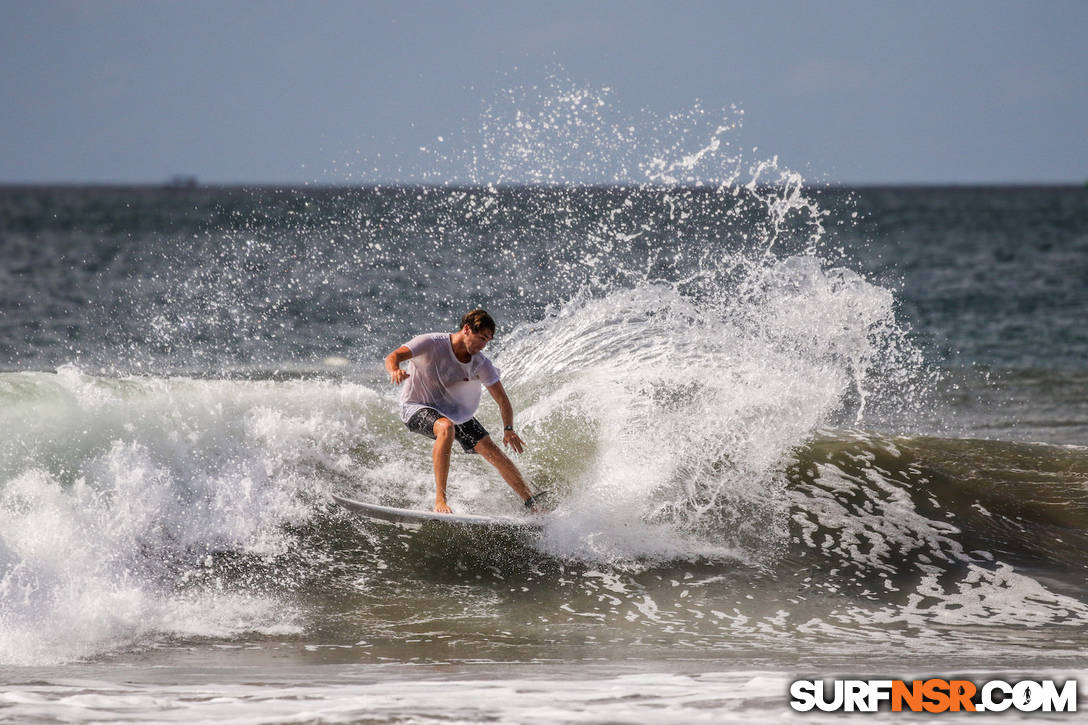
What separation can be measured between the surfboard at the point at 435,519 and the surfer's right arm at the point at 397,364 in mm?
1018

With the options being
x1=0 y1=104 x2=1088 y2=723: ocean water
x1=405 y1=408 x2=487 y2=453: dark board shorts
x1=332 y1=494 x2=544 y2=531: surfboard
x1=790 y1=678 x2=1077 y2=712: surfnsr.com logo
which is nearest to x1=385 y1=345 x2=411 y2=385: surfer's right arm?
x1=405 y1=408 x2=487 y2=453: dark board shorts

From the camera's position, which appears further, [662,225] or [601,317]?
[662,225]

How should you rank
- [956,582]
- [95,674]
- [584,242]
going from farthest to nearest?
[584,242], [956,582], [95,674]

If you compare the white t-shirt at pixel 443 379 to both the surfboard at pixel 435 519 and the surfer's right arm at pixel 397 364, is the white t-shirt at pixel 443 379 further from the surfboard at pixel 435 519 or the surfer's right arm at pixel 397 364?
the surfboard at pixel 435 519

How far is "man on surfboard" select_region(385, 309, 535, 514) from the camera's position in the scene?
26.0 feet

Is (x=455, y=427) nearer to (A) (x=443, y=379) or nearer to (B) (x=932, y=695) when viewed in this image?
(A) (x=443, y=379)

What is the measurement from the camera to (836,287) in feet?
34.4

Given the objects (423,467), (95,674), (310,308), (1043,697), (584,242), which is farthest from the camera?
(584,242)

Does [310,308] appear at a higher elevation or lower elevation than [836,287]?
higher

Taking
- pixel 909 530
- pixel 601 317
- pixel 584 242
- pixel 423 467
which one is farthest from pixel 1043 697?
pixel 584 242

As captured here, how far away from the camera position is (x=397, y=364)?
7688mm

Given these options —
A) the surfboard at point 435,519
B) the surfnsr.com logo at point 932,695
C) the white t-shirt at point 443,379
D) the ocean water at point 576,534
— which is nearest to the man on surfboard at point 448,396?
the white t-shirt at point 443,379

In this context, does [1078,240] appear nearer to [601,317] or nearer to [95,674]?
[601,317]

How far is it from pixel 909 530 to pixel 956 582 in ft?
3.13
